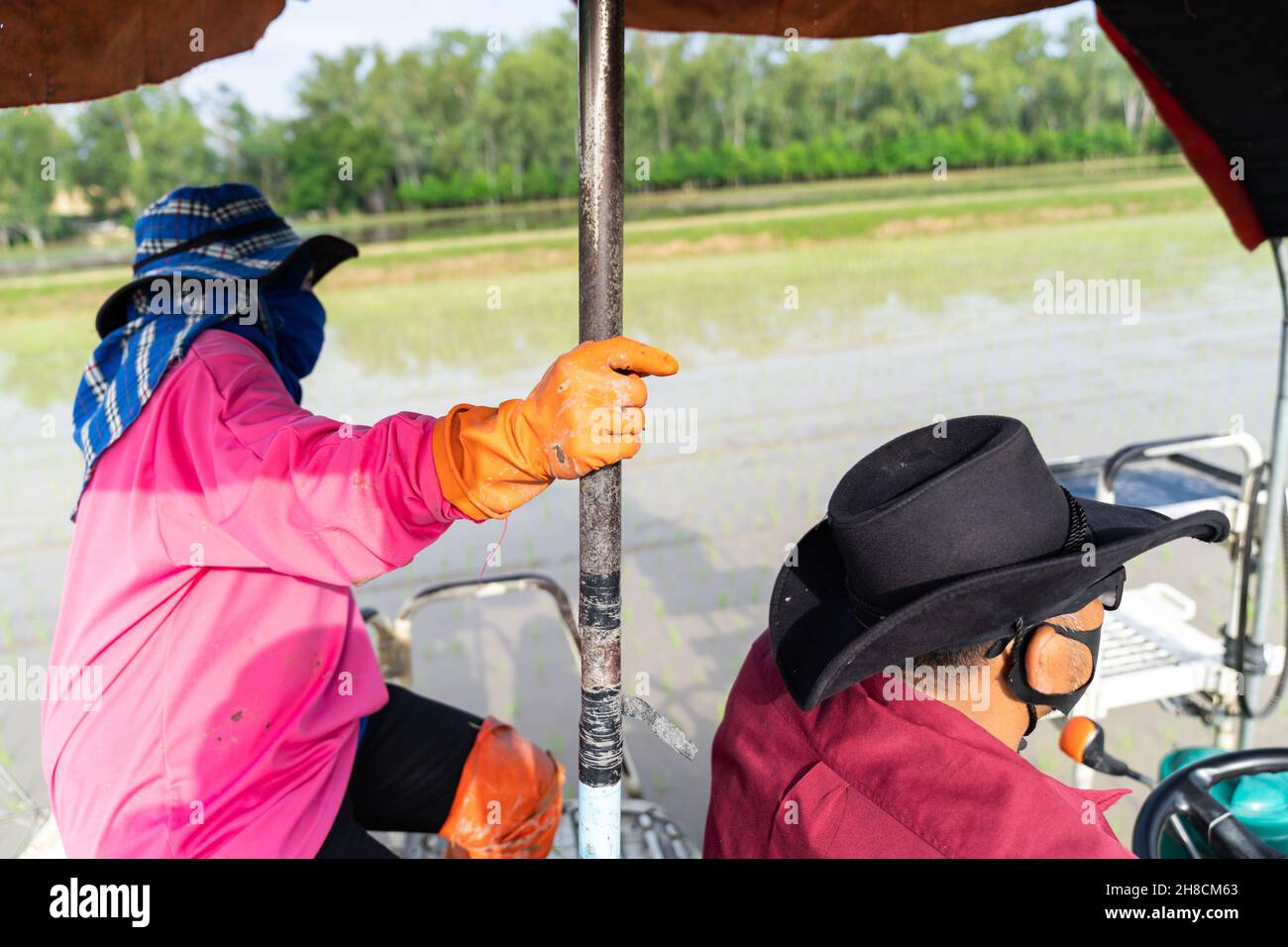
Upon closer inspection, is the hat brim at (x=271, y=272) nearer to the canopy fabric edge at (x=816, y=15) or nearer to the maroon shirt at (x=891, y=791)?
the canopy fabric edge at (x=816, y=15)

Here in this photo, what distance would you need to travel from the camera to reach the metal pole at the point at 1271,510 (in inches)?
123

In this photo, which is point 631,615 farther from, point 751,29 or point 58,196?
point 58,196

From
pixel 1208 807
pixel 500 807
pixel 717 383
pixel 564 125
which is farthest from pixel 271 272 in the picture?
pixel 564 125

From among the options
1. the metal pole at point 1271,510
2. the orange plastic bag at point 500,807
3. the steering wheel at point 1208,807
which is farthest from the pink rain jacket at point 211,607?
the metal pole at point 1271,510

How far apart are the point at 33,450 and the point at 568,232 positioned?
1574 cm

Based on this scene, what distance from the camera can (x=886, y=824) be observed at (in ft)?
4.44

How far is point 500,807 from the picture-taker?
7.82 feet

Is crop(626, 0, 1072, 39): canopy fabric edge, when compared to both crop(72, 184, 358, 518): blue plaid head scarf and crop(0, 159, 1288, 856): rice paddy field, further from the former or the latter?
crop(0, 159, 1288, 856): rice paddy field

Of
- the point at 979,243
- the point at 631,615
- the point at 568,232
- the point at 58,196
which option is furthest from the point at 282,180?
the point at 631,615

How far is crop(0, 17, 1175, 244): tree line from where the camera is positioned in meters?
28.2

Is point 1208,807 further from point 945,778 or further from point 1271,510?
point 1271,510

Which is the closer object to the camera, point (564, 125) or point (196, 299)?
point (196, 299)

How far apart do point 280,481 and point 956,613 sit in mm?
994

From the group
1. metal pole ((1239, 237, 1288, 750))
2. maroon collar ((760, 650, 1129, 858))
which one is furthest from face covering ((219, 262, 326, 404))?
metal pole ((1239, 237, 1288, 750))
